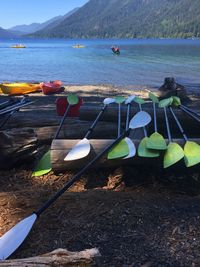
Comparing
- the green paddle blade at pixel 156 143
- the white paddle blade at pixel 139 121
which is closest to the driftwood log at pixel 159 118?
the white paddle blade at pixel 139 121

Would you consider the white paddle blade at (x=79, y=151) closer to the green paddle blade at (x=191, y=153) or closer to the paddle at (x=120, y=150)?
the paddle at (x=120, y=150)

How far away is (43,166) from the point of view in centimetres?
644

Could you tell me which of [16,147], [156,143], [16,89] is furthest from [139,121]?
[16,89]

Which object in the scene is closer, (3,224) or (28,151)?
(3,224)

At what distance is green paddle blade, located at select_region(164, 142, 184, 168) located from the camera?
5512mm

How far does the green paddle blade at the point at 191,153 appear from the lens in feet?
18.3

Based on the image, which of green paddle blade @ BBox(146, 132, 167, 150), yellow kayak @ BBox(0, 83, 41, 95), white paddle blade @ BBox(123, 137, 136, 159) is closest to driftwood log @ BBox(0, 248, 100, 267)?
white paddle blade @ BBox(123, 137, 136, 159)

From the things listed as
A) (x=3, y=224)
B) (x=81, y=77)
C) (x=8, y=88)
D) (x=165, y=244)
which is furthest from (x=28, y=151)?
(x=81, y=77)

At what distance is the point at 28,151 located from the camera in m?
6.49

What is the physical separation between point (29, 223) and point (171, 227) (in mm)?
1544

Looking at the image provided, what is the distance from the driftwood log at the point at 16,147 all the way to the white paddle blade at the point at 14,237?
2147 mm

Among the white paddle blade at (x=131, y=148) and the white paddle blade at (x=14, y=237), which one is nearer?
the white paddle blade at (x=14, y=237)

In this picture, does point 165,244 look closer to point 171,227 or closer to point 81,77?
point 171,227

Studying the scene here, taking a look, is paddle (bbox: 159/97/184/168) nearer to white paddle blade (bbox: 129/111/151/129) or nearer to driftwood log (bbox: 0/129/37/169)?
white paddle blade (bbox: 129/111/151/129)
